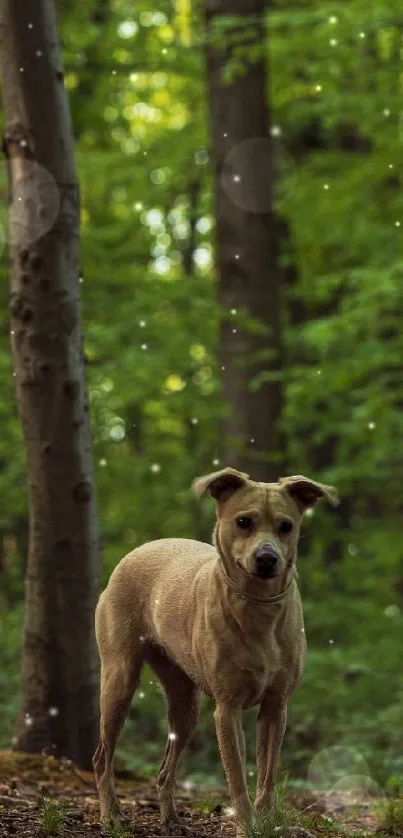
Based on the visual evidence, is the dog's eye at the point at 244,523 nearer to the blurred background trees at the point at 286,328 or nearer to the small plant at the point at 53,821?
the small plant at the point at 53,821

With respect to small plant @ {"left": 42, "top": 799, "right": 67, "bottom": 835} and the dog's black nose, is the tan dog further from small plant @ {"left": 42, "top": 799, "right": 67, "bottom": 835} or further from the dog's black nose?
small plant @ {"left": 42, "top": 799, "right": 67, "bottom": 835}

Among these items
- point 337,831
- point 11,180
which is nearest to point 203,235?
point 11,180

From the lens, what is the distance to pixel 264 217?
41.5ft

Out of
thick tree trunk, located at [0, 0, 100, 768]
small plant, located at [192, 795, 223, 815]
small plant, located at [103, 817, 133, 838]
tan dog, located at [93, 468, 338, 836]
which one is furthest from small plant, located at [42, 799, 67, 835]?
thick tree trunk, located at [0, 0, 100, 768]

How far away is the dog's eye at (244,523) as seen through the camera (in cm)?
453

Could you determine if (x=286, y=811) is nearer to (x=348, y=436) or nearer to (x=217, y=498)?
(x=217, y=498)

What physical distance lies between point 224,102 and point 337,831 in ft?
28.7

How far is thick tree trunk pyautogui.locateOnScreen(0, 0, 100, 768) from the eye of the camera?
7508mm

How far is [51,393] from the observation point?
7.55m

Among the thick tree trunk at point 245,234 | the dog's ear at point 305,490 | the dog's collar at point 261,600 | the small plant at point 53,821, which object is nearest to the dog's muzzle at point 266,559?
the dog's collar at point 261,600

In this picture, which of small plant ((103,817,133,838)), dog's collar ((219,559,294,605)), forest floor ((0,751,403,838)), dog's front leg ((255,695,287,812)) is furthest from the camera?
forest floor ((0,751,403,838))

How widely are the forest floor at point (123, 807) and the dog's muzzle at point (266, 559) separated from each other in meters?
1.12

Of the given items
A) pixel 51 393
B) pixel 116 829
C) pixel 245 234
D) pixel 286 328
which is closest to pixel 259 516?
pixel 116 829

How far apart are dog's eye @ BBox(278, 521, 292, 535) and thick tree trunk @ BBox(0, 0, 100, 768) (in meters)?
3.19
